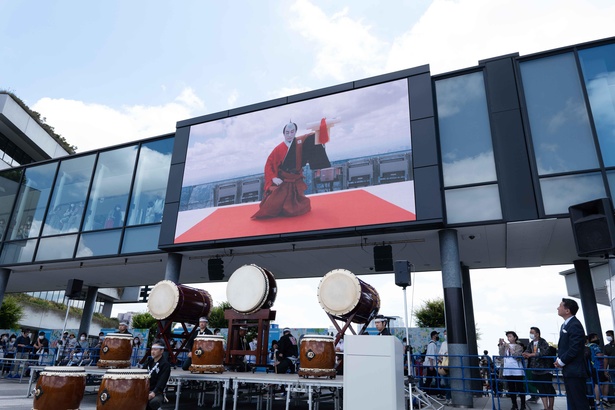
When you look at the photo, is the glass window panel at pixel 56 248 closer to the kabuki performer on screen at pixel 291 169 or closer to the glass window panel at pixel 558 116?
the kabuki performer on screen at pixel 291 169

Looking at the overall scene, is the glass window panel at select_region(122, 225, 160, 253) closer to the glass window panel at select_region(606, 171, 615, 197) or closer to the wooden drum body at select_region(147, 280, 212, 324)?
the wooden drum body at select_region(147, 280, 212, 324)

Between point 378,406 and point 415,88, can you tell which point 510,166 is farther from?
point 378,406

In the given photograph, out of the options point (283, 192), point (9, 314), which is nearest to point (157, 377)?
point (283, 192)

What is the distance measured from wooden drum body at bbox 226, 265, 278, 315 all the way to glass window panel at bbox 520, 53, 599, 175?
24.2ft

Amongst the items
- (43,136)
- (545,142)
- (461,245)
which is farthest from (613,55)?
(43,136)

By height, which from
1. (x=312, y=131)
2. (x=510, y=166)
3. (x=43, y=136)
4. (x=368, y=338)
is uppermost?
(x=43, y=136)

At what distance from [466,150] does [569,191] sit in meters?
2.67

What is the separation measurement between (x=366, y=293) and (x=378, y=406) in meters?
3.76

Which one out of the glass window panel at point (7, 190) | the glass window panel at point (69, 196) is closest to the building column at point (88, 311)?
the glass window panel at point (7, 190)

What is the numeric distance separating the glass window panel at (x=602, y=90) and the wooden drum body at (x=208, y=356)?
1013 cm

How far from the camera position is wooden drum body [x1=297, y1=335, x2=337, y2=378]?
775 cm

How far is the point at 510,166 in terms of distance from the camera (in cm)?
1059

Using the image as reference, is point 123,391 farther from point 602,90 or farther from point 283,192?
point 602,90

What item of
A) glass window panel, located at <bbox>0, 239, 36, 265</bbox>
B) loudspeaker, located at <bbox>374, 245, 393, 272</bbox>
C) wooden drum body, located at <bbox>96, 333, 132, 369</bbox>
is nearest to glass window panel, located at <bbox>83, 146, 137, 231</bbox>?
glass window panel, located at <bbox>0, 239, 36, 265</bbox>
